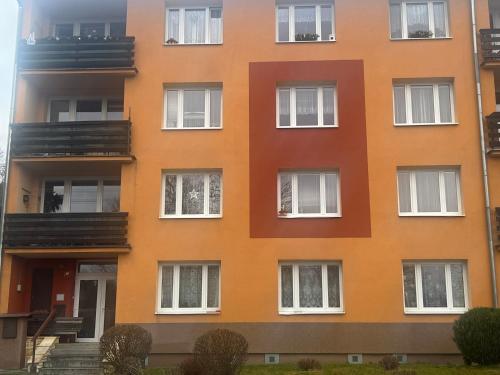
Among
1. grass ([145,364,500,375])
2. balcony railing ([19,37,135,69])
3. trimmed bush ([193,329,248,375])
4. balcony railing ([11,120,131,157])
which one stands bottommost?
grass ([145,364,500,375])

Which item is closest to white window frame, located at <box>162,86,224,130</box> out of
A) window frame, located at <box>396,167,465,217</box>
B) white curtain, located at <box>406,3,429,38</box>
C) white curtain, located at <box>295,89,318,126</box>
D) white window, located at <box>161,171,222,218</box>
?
white window, located at <box>161,171,222,218</box>

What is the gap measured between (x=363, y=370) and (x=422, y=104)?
29.5 feet

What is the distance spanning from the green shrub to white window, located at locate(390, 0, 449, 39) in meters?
9.45

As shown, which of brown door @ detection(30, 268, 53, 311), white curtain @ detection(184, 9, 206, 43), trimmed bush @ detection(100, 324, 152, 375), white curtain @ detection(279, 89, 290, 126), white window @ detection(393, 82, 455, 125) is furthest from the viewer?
white curtain @ detection(184, 9, 206, 43)

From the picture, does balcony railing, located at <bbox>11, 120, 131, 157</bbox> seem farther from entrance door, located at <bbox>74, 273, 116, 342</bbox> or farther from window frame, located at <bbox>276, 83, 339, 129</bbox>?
window frame, located at <bbox>276, 83, 339, 129</bbox>

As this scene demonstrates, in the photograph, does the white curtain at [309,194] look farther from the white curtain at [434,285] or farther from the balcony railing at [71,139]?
the balcony railing at [71,139]

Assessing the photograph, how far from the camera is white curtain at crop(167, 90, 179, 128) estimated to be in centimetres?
2056

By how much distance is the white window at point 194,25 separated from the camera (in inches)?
834

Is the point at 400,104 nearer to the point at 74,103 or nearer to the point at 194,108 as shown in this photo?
the point at 194,108

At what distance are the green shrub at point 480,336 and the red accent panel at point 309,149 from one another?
13.3ft

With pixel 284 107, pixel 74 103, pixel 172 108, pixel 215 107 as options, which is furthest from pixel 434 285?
pixel 74 103

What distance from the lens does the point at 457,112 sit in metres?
19.8

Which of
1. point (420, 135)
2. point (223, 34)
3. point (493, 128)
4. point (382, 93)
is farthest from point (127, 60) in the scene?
point (493, 128)

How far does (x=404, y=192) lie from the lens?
19656 mm
